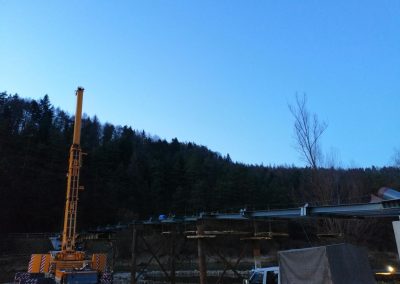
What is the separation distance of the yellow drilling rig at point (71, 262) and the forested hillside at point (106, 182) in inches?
962

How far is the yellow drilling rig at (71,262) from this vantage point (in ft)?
71.5

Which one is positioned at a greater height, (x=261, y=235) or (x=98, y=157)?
(x=98, y=157)

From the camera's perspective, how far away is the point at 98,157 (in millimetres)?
86500


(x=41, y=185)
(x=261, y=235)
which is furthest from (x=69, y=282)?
(x=41, y=185)

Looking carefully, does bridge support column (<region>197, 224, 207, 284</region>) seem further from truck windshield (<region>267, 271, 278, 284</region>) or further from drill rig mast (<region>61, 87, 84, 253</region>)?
drill rig mast (<region>61, 87, 84, 253</region>)

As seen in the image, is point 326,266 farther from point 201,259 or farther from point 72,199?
point 72,199

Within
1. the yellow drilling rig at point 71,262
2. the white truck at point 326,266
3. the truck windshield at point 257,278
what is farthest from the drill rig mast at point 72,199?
the white truck at point 326,266

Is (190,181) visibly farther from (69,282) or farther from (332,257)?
(332,257)

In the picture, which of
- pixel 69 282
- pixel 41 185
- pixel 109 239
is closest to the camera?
pixel 69 282

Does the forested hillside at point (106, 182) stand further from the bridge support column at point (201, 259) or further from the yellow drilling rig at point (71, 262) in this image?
the yellow drilling rig at point (71, 262)

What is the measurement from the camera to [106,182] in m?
82.9

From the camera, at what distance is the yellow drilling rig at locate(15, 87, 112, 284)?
2180 centimetres

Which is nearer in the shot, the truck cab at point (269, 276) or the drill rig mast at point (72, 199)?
the truck cab at point (269, 276)

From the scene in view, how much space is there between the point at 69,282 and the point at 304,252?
48.0 feet
